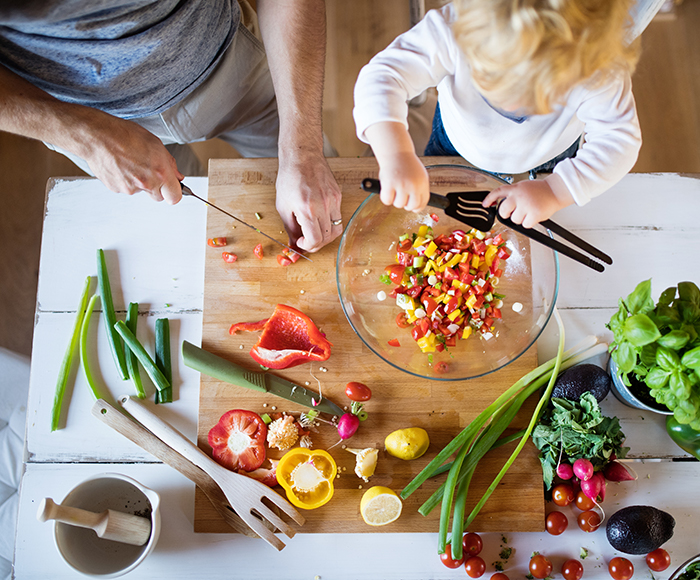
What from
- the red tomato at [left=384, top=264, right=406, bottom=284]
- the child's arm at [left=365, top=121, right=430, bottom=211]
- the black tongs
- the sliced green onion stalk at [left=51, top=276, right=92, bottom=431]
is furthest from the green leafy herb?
the sliced green onion stalk at [left=51, top=276, right=92, bottom=431]

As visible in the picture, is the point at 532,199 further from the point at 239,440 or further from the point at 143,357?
the point at 143,357

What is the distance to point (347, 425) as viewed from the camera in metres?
1.20

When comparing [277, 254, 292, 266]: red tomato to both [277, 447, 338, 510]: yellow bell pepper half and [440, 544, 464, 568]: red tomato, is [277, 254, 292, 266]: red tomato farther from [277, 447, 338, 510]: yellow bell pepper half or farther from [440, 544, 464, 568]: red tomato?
[440, 544, 464, 568]: red tomato

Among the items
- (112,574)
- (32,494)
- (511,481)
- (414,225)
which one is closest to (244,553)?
(112,574)

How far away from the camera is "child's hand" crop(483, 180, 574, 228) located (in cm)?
111

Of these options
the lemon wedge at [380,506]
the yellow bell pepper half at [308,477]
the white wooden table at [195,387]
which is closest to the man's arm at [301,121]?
the white wooden table at [195,387]

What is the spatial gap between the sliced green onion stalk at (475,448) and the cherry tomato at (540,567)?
0.18 meters

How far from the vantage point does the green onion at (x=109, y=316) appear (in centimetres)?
129

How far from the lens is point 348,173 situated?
4.44 feet

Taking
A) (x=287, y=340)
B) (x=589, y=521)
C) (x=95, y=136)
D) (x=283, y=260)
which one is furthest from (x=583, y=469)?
(x=95, y=136)

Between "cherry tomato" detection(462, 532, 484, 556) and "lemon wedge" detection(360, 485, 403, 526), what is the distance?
19 cm

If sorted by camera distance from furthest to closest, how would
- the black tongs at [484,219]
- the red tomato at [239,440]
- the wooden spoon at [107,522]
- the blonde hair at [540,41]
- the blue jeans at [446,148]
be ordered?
the blue jeans at [446,148] → the red tomato at [239,440] → the black tongs at [484,219] → the wooden spoon at [107,522] → the blonde hair at [540,41]

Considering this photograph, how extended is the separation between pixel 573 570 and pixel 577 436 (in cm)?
35

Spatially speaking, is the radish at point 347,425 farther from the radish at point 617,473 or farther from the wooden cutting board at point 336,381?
the radish at point 617,473
